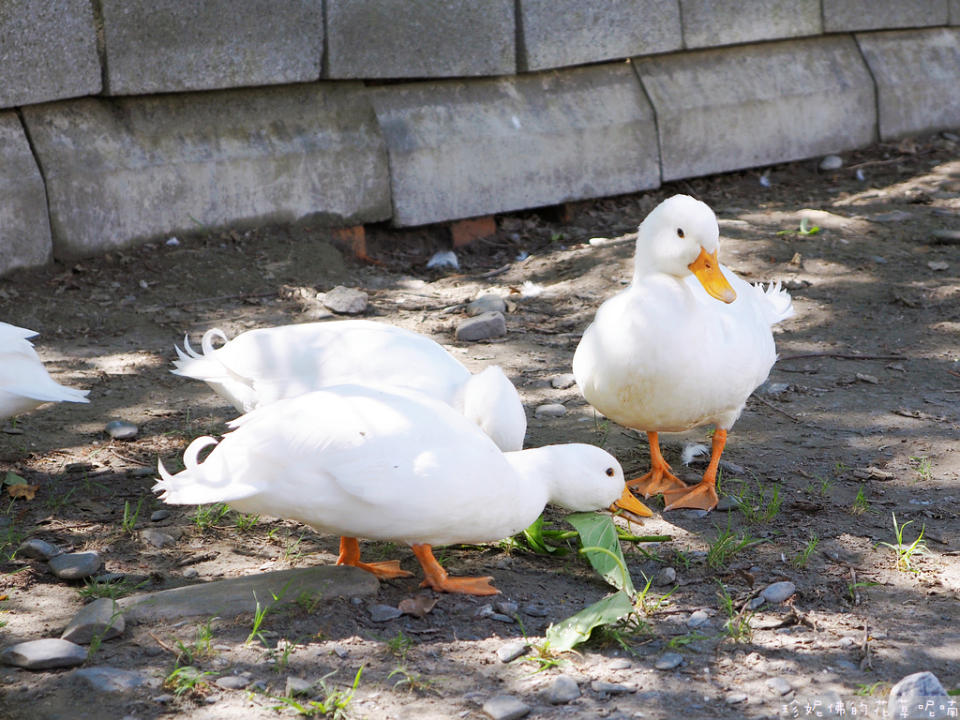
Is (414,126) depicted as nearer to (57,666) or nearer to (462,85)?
(462,85)

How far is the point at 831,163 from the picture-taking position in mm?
7523

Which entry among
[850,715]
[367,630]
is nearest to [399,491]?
[367,630]

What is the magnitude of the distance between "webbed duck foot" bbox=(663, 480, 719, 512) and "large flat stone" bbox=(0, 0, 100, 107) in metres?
3.62

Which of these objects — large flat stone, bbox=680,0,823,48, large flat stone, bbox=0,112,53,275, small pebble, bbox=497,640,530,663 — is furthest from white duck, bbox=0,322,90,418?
large flat stone, bbox=680,0,823,48

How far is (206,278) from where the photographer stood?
5.61 m

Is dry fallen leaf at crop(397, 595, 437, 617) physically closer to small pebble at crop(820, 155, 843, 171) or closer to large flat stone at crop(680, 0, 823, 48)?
large flat stone at crop(680, 0, 823, 48)

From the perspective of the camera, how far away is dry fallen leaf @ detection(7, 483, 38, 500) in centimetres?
367

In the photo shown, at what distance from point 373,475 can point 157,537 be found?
3.22ft

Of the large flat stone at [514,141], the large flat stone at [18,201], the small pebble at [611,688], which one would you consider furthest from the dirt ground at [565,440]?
the large flat stone at [514,141]

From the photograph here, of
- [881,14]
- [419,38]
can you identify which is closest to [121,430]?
[419,38]

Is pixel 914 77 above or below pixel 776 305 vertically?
above

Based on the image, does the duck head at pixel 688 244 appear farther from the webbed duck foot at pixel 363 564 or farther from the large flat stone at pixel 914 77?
the large flat stone at pixel 914 77

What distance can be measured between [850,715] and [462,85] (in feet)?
15.8

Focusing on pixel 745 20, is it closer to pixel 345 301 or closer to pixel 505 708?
pixel 345 301
